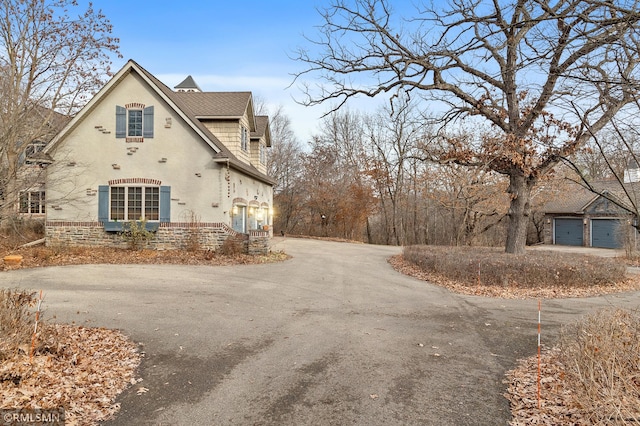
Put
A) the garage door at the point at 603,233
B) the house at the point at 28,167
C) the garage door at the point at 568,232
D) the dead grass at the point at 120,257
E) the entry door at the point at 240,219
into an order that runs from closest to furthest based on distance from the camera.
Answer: the house at the point at 28,167
the dead grass at the point at 120,257
the entry door at the point at 240,219
the garage door at the point at 603,233
the garage door at the point at 568,232

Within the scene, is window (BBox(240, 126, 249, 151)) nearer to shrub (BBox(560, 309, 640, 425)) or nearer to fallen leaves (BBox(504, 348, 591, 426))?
fallen leaves (BBox(504, 348, 591, 426))

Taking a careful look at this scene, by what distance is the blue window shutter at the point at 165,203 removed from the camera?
58.7 feet

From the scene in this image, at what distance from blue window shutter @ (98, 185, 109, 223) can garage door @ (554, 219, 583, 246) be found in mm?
35544

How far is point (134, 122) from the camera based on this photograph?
18.2 meters

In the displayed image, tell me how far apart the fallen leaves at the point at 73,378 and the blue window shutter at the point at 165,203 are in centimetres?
1212

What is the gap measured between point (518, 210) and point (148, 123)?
15866 mm

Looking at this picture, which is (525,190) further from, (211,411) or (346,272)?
(211,411)

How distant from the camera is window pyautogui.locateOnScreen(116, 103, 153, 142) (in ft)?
59.2

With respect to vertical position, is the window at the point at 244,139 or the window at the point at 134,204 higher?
the window at the point at 244,139

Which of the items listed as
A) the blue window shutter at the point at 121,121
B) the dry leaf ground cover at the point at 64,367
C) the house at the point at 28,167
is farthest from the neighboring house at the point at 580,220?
the house at the point at 28,167

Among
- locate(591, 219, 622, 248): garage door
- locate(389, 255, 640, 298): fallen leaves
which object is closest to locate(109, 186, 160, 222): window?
locate(389, 255, 640, 298): fallen leaves

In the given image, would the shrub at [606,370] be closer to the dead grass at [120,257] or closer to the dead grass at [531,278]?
the dead grass at [531,278]

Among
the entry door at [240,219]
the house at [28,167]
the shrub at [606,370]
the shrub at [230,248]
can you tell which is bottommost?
the shrub at [606,370]

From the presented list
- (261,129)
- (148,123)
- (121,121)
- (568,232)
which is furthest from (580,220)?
(121,121)
